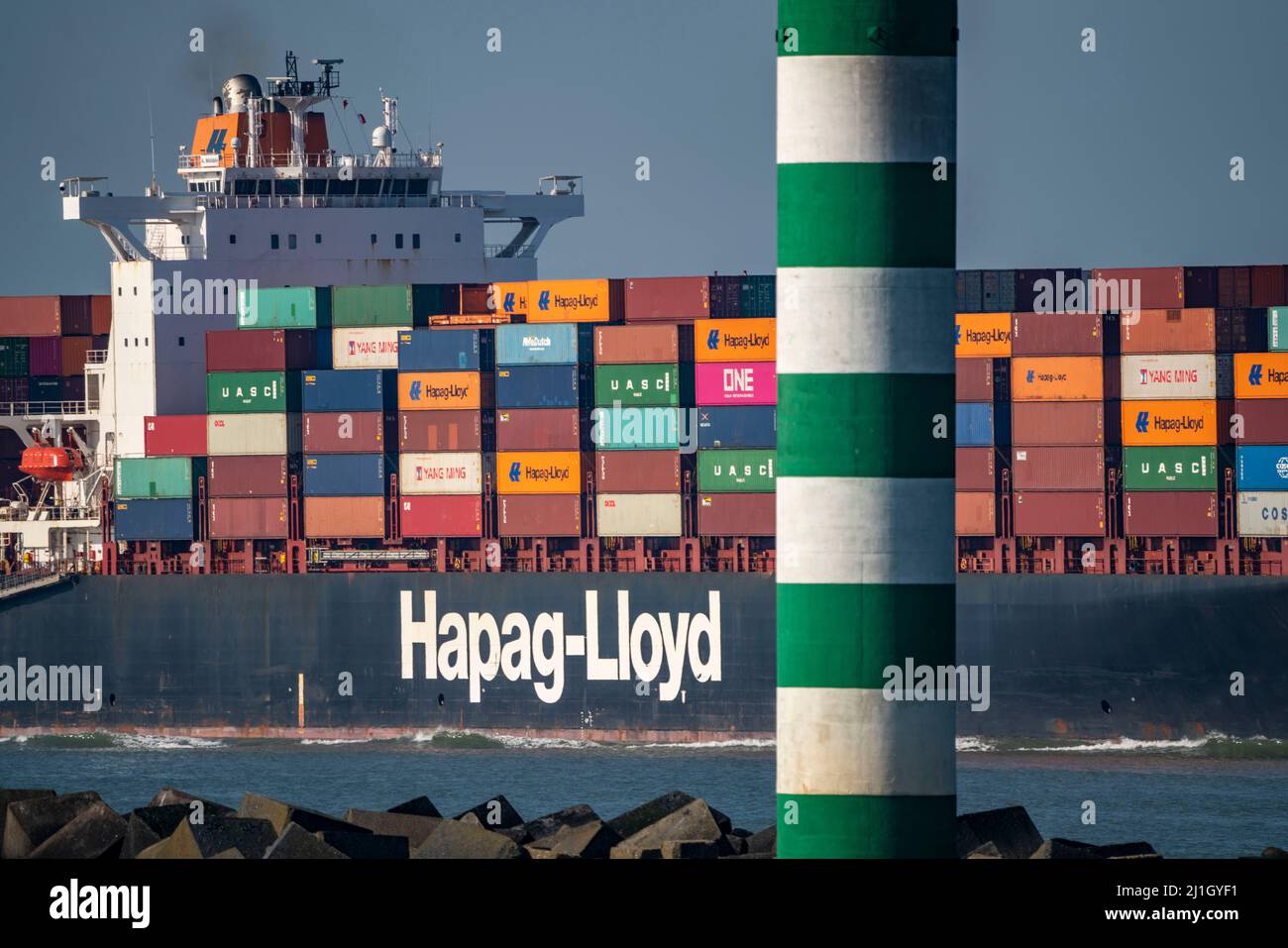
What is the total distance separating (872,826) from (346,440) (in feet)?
135

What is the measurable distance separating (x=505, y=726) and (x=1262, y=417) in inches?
809

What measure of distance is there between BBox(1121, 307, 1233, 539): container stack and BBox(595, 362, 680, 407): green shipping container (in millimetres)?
11111

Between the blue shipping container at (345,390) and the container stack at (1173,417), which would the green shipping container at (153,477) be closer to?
the blue shipping container at (345,390)

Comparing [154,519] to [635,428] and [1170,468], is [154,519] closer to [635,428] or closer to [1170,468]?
[635,428]

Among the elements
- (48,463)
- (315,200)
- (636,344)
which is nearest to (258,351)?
(48,463)

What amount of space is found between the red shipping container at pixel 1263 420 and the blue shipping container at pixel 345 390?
70.9ft

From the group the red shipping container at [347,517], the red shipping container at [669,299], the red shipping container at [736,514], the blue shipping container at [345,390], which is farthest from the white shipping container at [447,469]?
the red shipping container at [736,514]

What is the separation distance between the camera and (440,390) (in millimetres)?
53812

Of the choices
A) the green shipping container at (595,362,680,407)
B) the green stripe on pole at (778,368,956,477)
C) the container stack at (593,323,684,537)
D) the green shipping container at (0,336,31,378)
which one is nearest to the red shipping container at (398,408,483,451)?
the container stack at (593,323,684,537)

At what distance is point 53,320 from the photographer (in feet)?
206

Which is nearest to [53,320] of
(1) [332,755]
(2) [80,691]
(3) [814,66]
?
(2) [80,691]

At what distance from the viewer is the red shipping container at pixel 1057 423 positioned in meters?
49.9

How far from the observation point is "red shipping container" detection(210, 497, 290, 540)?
2157 inches

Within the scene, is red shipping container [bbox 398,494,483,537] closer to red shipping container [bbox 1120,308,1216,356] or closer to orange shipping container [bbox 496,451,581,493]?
orange shipping container [bbox 496,451,581,493]
